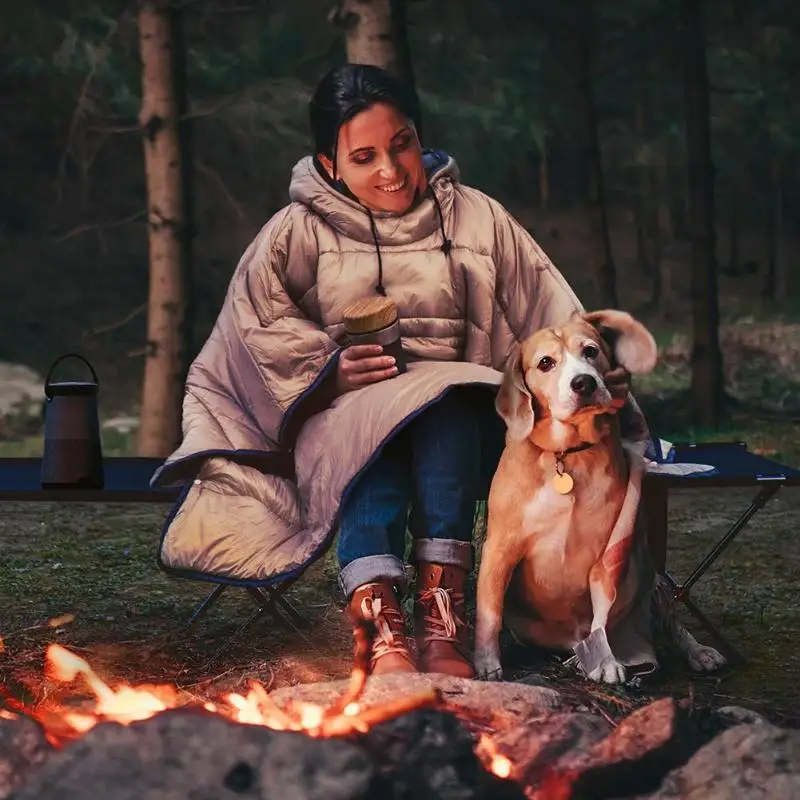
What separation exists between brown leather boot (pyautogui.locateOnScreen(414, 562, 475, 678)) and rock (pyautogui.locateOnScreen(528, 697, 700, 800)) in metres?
0.78

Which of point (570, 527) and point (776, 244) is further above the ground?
point (776, 244)

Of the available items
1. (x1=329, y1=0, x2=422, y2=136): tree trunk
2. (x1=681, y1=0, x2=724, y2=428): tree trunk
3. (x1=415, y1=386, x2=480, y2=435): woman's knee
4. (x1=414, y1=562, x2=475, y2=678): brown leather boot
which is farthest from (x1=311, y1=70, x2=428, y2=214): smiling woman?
(x1=681, y1=0, x2=724, y2=428): tree trunk

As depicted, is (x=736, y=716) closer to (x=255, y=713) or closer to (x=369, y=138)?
(x=255, y=713)

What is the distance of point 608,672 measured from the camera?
3.62 metres

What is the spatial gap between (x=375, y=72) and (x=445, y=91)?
304cm

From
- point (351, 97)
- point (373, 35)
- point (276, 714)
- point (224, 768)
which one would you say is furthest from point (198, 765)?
point (373, 35)

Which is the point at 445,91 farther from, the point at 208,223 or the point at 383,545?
the point at 383,545

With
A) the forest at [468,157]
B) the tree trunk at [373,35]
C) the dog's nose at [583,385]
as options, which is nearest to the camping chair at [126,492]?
the dog's nose at [583,385]

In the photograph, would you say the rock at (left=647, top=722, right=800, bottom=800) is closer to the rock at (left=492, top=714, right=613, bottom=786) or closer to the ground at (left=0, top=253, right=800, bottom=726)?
the rock at (left=492, top=714, right=613, bottom=786)

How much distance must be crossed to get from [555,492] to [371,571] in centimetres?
49

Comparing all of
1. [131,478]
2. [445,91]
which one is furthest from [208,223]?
[131,478]

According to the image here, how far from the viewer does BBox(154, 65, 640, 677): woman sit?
366cm

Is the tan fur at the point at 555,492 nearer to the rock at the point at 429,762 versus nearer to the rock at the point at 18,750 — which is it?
the rock at the point at 429,762

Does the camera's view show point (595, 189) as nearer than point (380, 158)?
No
